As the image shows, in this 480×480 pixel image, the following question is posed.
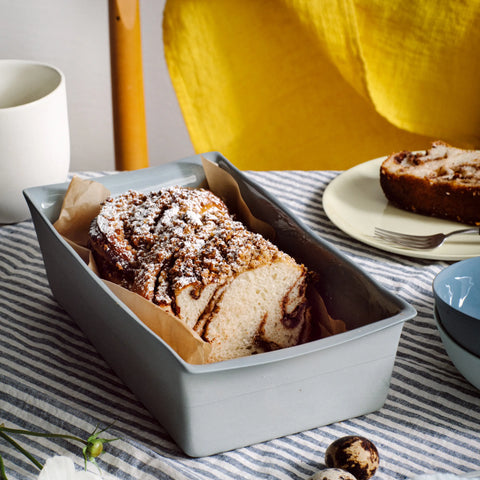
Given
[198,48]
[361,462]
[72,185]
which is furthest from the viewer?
[198,48]

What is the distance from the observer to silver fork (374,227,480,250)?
109 centimetres

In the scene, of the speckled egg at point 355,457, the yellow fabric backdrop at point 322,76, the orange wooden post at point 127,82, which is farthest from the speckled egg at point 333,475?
the yellow fabric backdrop at point 322,76

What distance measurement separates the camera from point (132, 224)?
895mm

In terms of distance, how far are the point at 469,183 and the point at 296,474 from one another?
0.71m

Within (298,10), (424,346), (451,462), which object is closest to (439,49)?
(298,10)

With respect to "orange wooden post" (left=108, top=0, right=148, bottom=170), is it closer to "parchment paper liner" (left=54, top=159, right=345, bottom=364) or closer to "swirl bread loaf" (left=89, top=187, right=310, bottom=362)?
"parchment paper liner" (left=54, top=159, right=345, bottom=364)

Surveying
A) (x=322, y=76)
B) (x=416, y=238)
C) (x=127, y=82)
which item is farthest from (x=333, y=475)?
(x=322, y=76)

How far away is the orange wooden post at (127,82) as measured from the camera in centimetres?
150

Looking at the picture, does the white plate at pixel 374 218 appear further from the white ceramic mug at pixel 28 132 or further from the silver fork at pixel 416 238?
the white ceramic mug at pixel 28 132

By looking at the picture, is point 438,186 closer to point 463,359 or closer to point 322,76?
point 463,359

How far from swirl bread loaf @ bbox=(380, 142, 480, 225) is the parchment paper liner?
13.0 inches

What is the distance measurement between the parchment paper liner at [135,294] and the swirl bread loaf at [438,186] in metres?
0.33

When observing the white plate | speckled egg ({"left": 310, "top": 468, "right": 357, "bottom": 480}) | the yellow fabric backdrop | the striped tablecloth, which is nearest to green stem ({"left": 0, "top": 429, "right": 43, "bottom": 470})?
the striped tablecloth

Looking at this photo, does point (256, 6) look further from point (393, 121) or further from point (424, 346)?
point (424, 346)
